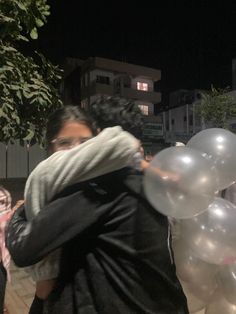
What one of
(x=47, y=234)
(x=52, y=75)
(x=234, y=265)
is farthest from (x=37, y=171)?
(x=52, y=75)

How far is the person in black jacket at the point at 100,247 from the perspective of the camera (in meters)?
1.06

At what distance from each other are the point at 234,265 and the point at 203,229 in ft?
1.44

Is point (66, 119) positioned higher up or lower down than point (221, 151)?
higher up

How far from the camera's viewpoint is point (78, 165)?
3.51 feet

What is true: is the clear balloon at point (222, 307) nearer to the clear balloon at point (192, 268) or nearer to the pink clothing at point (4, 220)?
the clear balloon at point (192, 268)

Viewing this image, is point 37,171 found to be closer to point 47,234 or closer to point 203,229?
point 47,234

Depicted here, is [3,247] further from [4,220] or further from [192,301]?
[192,301]

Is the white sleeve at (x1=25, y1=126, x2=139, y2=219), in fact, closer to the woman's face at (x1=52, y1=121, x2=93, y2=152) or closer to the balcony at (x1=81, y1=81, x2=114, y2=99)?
the woman's face at (x1=52, y1=121, x2=93, y2=152)

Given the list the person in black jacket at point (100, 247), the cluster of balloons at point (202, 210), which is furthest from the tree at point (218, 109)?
the person in black jacket at point (100, 247)


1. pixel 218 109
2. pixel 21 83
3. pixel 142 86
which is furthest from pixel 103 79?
pixel 21 83

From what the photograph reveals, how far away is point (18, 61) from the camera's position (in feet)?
9.68

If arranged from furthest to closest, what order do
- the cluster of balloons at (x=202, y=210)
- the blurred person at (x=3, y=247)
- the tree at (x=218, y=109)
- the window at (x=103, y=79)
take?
the window at (x=103, y=79), the tree at (x=218, y=109), the blurred person at (x=3, y=247), the cluster of balloons at (x=202, y=210)

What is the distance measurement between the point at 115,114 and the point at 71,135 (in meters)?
0.18

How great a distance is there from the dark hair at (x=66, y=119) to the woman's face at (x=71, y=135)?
0.05ft
